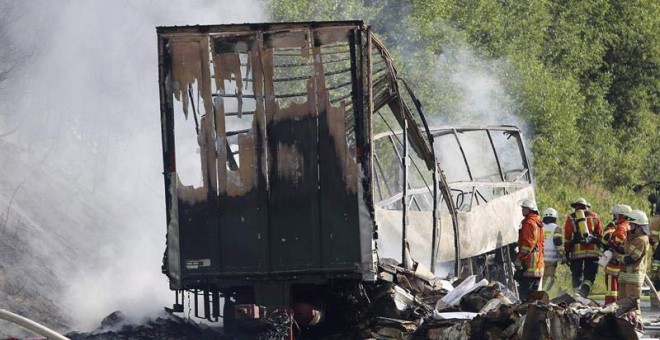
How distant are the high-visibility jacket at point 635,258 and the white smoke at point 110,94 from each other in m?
5.87

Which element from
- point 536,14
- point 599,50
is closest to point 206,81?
point 536,14

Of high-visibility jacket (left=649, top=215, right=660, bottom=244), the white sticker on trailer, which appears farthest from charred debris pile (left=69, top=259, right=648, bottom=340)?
high-visibility jacket (left=649, top=215, right=660, bottom=244)

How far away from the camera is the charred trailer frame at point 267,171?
36.6ft

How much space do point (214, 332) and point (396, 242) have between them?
2538mm

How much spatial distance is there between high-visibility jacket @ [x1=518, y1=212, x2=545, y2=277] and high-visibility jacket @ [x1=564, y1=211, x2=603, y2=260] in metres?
1.56

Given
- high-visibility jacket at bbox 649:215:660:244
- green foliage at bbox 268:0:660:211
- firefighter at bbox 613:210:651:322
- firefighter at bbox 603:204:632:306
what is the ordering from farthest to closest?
1. green foliage at bbox 268:0:660:211
2. high-visibility jacket at bbox 649:215:660:244
3. firefighter at bbox 603:204:632:306
4. firefighter at bbox 613:210:651:322

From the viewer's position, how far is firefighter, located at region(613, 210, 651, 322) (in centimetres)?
1537

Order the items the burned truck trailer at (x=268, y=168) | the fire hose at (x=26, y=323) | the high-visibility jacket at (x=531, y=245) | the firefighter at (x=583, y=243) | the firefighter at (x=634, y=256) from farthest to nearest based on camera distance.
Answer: the firefighter at (x=583, y=243) → the high-visibility jacket at (x=531, y=245) → the firefighter at (x=634, y=256) → the burned truck trailer at (x=268, y=168) → the fire hose at (x=26, y=323)

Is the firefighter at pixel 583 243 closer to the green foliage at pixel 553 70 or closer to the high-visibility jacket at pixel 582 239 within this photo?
the high-visibility jacket at pixel 582 239

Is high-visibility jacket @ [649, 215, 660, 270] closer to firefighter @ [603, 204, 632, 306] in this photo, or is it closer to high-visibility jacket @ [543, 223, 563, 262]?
high-visibility jacket @ [543, 223, 563, 262]

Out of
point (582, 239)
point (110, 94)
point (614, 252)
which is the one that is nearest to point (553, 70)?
point (582, 239)

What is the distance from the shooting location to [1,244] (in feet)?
53.6

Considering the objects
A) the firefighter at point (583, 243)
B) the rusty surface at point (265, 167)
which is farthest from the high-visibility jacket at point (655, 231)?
the rusty surface at point (265, 167)

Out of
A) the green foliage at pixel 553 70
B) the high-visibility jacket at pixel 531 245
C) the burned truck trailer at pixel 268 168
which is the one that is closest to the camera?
the burned truck trailer at pixel 268 168
